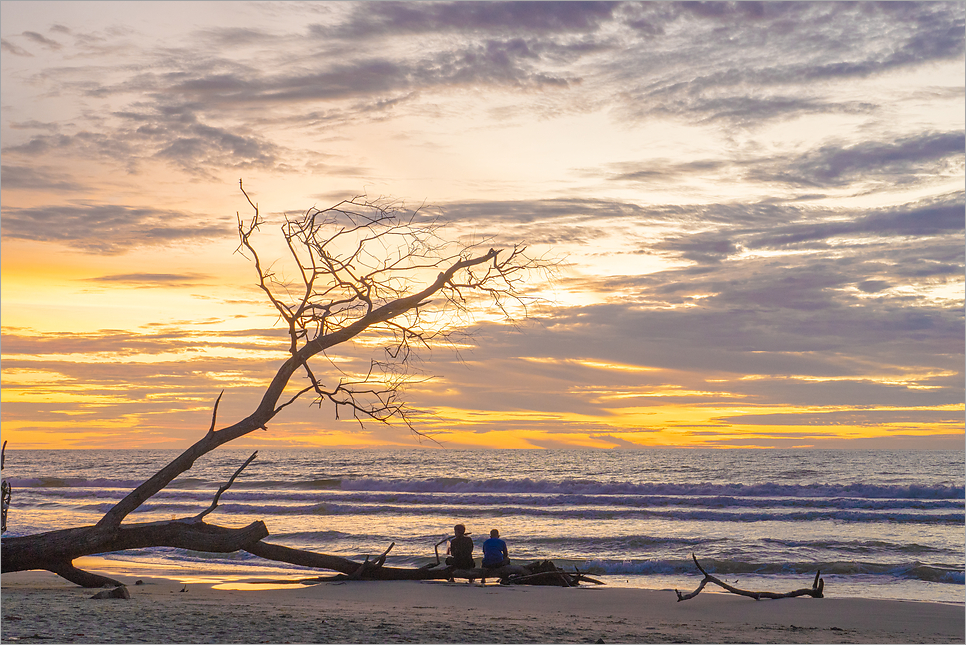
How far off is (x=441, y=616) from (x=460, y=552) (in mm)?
4664

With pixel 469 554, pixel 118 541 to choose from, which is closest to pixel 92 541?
pixel 118 541

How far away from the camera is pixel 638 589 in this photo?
13977mm

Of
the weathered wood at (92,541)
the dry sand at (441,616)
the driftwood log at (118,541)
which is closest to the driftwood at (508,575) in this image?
the dry sand at (441,616)

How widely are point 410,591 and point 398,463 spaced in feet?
181

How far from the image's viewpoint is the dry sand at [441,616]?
7895 mm

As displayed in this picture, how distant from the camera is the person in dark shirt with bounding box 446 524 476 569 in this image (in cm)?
1453

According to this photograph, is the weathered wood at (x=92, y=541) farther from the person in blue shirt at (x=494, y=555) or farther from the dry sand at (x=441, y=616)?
the person in blue shirt at (x=494, y=555)

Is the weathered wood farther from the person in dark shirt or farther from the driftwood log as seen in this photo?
the person in dark shirt

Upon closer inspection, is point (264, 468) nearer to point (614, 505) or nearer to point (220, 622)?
point (614, 505)

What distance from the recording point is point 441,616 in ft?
32.9

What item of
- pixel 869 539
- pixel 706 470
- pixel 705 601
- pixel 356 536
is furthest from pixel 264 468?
pixel 705 601

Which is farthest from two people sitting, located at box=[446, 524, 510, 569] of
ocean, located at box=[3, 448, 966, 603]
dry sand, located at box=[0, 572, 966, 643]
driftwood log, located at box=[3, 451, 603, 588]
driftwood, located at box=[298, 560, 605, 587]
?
driftwood log, located at box=[3, 451, 603, 588]

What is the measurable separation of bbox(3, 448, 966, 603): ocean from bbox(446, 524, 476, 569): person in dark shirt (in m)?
3.14

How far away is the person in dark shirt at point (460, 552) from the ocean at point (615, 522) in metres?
3.14
